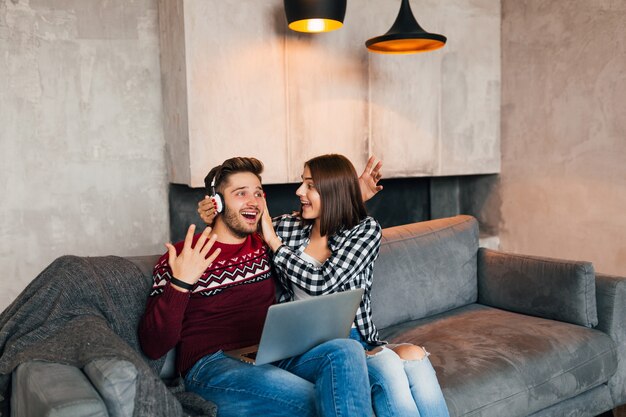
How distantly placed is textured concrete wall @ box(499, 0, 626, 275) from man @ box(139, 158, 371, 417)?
2.38 meters

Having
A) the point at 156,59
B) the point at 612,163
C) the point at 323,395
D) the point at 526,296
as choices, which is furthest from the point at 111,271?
the point at 612,163

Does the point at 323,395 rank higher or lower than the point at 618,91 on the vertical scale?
lower

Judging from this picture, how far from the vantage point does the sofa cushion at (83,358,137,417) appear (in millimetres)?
1434

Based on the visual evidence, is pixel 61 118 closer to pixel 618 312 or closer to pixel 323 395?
pixel 323 395

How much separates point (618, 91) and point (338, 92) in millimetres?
1615

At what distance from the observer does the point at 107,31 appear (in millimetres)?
3170

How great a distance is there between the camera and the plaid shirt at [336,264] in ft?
7.03

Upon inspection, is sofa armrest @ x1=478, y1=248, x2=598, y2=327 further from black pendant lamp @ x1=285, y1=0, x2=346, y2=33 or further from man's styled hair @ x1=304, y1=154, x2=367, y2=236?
black pendant lamp @ x1=285, y1=0, x2=346, y2=33

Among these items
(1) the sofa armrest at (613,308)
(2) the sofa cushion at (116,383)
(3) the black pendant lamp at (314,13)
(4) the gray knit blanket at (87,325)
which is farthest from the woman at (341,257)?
(1) the sofa armrest at (613,308)

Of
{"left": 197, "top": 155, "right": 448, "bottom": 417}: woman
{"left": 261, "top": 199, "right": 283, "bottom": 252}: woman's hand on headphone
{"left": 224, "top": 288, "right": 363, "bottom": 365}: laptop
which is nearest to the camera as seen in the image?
{"left": 224, "top": 288, "right": 363, "bottom": 365}: laptop

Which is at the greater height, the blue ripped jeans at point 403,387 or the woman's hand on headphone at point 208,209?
the woman's hand on headphone at point 208,209

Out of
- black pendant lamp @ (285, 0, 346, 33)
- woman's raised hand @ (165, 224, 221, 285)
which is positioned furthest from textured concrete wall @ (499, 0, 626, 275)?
woman's raised hand @ (165, 224, 221, 285)

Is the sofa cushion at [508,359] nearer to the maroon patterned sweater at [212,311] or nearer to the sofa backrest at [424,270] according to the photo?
the sofa backrest at [424,270]

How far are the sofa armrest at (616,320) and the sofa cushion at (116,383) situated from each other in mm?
2063
